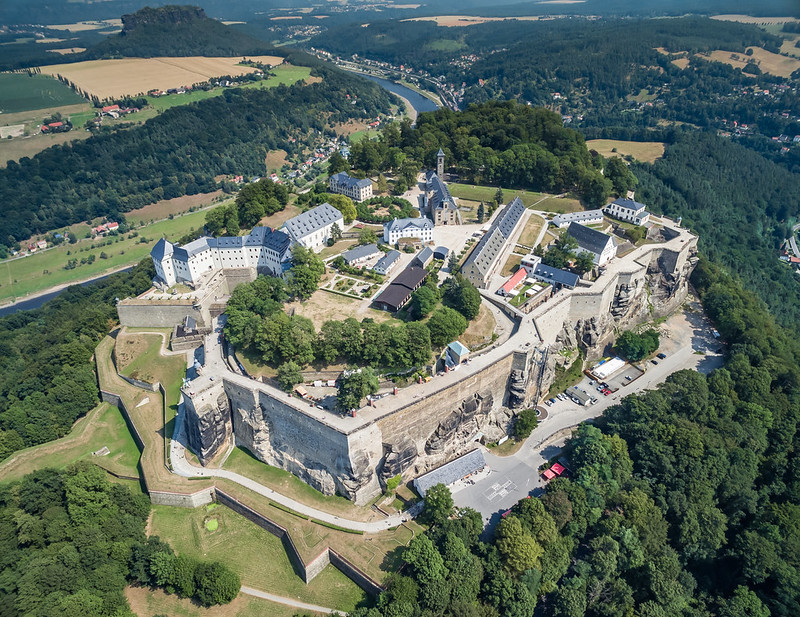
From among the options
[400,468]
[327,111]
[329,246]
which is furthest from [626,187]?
[327,111]

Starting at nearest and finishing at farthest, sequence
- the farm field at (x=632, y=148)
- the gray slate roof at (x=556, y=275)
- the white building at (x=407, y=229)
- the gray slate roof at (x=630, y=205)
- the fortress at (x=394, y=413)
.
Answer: the fortress at (x=394, y=413)
the gray slate roof at (x=556, y=275)
the white building at (x=407, y=229)
the gray slate roof at (x=630, y=205)
the farm field at (x=632, y=148)

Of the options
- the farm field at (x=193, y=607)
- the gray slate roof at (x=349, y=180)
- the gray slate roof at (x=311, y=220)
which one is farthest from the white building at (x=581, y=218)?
the farm field at (x=193, y=607)

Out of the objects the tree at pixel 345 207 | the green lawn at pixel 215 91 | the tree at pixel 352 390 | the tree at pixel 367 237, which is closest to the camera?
the tree at pixel 352 390

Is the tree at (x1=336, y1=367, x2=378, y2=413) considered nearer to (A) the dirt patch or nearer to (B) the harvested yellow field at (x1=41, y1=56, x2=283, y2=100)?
(A) the dirt patch

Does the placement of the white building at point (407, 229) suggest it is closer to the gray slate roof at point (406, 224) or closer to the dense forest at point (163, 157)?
the gray slate roof at point (406, 224)

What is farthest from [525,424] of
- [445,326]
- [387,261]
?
[387,261]

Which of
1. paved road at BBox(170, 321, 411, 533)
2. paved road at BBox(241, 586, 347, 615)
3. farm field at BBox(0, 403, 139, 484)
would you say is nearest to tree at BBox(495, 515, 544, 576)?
paved road at BBox(170, 321, 411, 533)

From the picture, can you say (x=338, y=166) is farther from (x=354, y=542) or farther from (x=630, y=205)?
(x=354, y=542)

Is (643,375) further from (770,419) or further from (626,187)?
(626,187)
